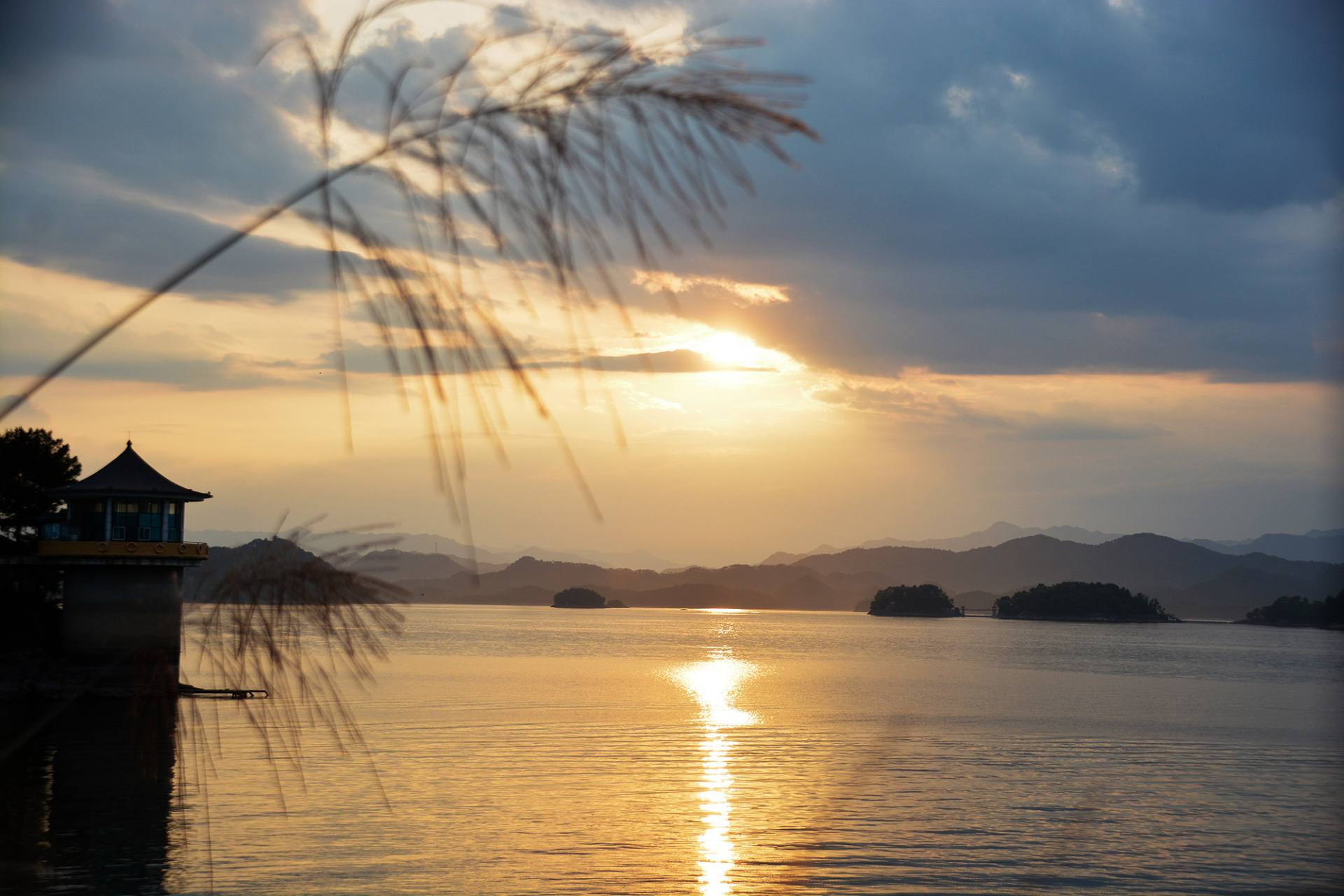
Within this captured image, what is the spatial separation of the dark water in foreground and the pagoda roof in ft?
36.4

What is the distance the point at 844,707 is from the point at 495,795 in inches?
1579

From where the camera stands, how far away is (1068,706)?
74.8m

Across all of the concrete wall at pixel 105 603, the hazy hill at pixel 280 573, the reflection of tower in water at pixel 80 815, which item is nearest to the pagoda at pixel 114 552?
the concrete wall at pixel 105 603

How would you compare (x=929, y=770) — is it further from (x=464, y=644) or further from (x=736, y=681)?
(x=464, y=644)

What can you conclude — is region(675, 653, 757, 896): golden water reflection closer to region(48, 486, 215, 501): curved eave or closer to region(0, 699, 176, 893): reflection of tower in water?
region(0, 699, 176, 893): reflection of tower in water

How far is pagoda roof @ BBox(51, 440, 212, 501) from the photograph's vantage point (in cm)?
5212

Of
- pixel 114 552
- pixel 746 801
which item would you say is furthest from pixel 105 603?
pixel 746 801

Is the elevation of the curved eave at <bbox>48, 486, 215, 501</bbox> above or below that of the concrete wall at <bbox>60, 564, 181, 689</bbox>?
above

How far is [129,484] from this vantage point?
52.7 m

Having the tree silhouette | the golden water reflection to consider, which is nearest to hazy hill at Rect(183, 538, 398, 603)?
the golden water reflection

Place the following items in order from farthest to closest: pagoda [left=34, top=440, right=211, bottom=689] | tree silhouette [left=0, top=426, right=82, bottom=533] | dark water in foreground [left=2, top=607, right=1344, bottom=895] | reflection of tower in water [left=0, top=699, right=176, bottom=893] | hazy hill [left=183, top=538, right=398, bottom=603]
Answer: tree silhouette [left=0, top=426, right=82, bottom=533]
pagoda [left=34, top=440, right=211, bottom=689]
dark water in foreground [left=2, top=607, right=1344, bottom=895]
reflection of tower in water [left=0, top=699, right=176, bottom=893]
hazy hill [left=183, top=538, right=398, bottom=603]

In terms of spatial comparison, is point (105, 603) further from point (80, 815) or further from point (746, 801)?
point (746, 801)

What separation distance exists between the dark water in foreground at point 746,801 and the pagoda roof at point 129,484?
36.4ft

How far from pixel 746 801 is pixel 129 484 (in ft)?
110
